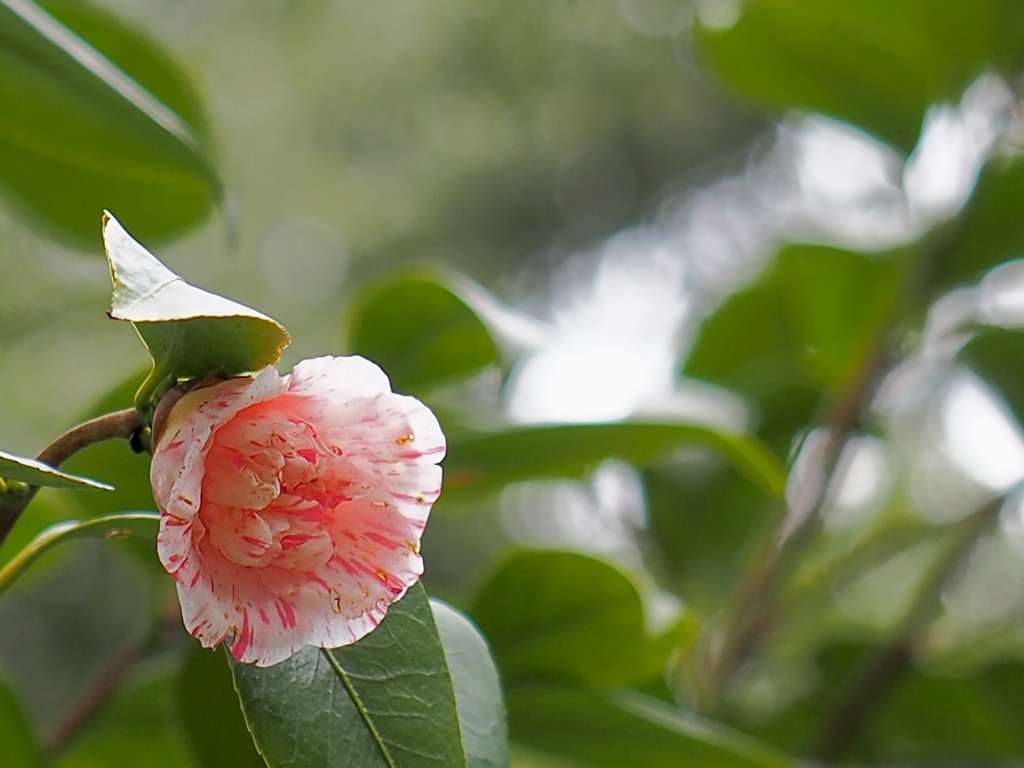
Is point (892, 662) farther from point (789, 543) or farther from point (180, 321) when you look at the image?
point (180, 321)

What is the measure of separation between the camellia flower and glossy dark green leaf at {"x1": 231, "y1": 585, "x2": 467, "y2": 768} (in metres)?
0.02

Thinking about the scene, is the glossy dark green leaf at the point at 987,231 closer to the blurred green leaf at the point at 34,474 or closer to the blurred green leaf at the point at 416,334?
the blurred green leaf at the point at 416,334

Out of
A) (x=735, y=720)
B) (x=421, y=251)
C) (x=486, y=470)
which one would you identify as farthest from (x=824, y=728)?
(x=421, y=251)

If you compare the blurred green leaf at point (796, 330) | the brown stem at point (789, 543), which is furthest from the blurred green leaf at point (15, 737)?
the blurred green leaf at point (796, 330)

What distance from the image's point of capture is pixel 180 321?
280 mm

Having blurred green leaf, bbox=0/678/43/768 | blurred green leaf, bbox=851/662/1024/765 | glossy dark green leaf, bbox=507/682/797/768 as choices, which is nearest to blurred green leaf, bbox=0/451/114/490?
blurred green leaf, bbox=0/678/43/768

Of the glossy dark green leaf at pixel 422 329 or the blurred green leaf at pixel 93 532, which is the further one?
the glossy dark green leaf at pixel 422 329

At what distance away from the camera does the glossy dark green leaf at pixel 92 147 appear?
0.62 meters

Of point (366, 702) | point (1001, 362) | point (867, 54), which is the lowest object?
point (366, 702)

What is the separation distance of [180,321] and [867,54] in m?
0.76

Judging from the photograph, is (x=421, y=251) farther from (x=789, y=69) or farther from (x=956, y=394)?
(x=789, y=69)

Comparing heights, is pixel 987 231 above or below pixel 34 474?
above

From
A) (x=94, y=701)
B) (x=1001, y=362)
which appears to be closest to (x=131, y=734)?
(x=94, y=701)

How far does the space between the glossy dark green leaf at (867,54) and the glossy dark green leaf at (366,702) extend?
0.70 meters
